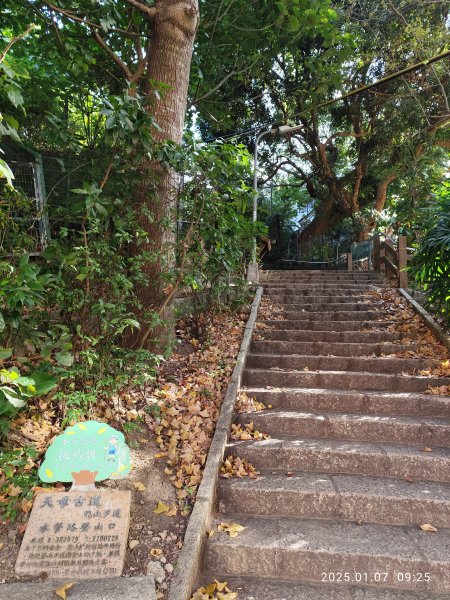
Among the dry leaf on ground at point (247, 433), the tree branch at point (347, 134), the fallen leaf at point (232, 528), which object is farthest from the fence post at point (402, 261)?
the tree branch at point (347, 134)

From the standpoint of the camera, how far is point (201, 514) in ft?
8.22

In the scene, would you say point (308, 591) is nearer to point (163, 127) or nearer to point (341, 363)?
point (341, 363)

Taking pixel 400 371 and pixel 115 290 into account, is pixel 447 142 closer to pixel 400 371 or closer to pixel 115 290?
pixel 400 371

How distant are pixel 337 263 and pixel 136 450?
1663cm

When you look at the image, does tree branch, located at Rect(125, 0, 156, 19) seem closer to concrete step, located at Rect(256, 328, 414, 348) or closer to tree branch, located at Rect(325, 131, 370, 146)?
concrete step, located at Rect(256, 328, 414, 348)

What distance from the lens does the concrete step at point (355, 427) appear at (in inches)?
138

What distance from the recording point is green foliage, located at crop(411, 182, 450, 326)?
4.74 meters

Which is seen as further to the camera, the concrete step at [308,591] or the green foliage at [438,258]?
the green foliage at [438,258]

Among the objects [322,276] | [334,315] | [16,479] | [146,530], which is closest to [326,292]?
[334,315]

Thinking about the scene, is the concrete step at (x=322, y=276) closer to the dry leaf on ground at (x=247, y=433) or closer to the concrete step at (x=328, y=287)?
the concrete step at (x=328, y=287)

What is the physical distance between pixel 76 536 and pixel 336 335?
434 cm

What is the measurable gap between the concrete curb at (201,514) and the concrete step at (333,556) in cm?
20

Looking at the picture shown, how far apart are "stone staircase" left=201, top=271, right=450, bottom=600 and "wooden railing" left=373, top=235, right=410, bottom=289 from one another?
273cm

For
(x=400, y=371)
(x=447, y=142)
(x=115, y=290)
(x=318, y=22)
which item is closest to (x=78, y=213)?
(x=115, y=290)
